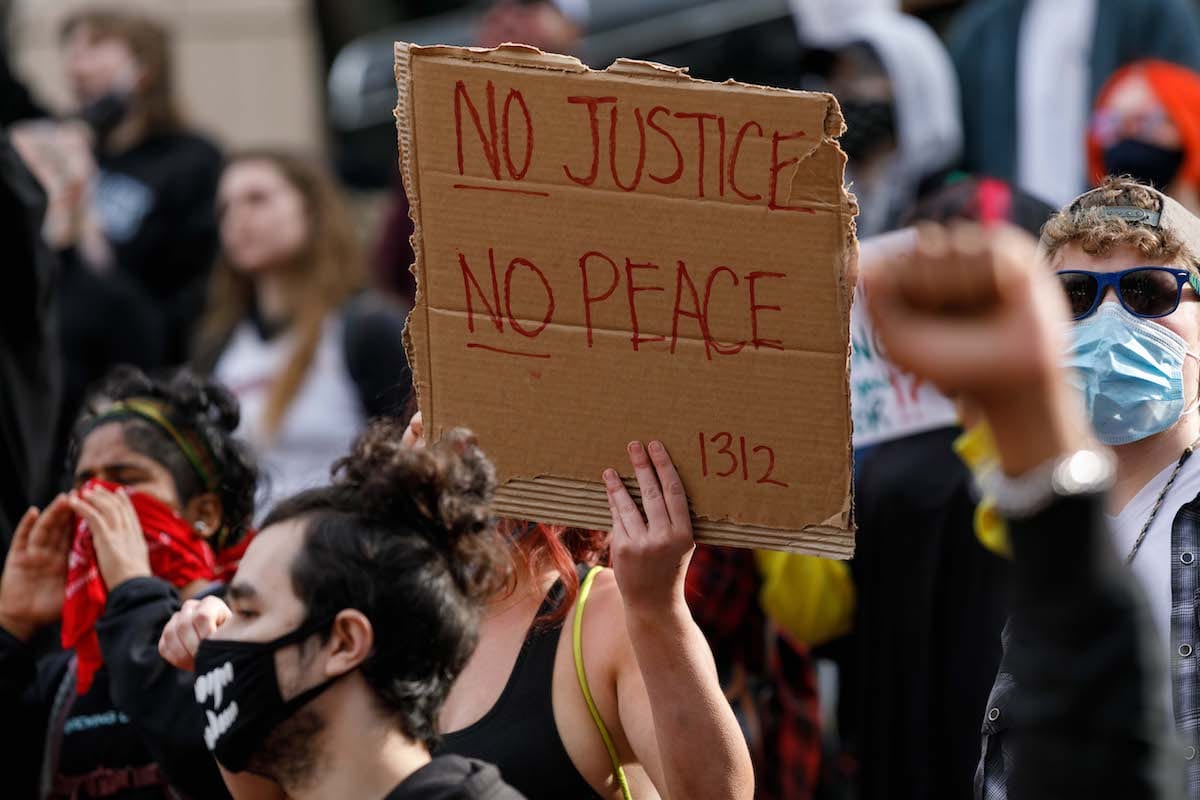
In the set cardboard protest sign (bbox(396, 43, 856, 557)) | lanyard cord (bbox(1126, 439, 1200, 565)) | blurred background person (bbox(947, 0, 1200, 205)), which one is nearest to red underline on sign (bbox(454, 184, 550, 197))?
cardboard protest sign (bbox(396, 43, 856, 557))

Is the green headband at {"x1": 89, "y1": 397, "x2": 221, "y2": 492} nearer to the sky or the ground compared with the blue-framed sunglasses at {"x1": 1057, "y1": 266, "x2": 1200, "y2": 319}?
nearer to the ground

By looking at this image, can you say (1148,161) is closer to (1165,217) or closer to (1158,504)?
(1165,217)

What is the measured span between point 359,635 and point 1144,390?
1.14m

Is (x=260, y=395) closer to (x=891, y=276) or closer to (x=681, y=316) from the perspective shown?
(x=681, y=316)

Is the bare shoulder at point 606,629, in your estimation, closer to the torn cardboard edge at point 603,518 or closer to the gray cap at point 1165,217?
the torn cardboard edge at point 603,518

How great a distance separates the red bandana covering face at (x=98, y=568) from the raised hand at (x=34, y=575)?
0.04 meters

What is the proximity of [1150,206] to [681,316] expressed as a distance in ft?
2.56

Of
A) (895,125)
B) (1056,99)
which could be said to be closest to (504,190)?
(895,125)

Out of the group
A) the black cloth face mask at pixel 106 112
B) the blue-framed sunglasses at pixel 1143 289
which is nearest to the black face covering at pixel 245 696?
the blue-framed sunglasses at pixel 1143 289

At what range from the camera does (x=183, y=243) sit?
7000 mm

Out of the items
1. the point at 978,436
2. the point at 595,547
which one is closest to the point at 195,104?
the point at 595,547

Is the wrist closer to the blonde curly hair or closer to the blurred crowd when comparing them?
the blurred crowd

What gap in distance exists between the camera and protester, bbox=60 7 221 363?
6.93 m

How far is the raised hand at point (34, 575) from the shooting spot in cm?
Result: 352
